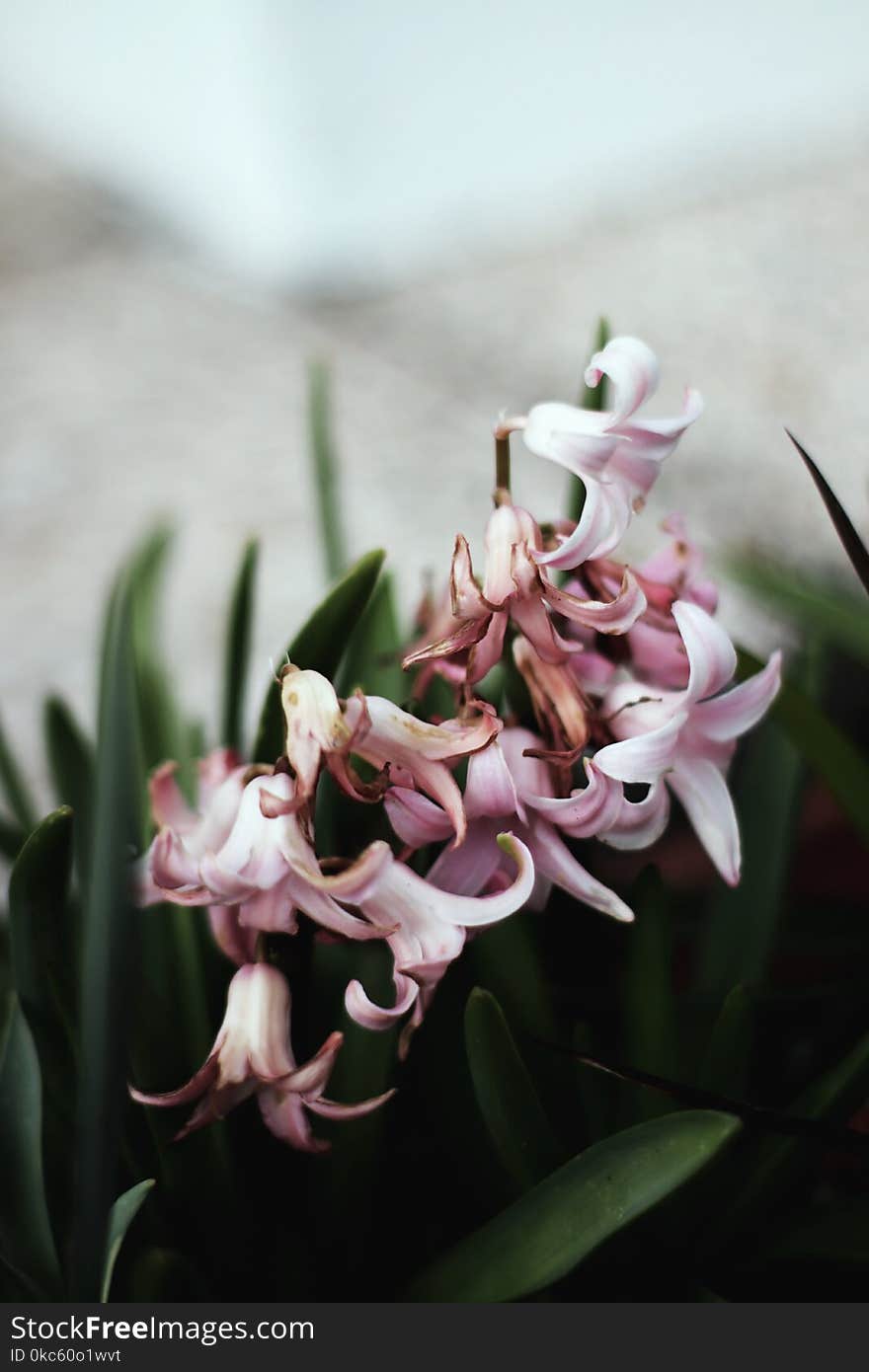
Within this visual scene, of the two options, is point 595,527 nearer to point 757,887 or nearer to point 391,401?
point 757,887

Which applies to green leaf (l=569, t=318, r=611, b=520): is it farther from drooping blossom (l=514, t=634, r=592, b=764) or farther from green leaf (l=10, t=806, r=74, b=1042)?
green leaf (l=10, t=806, r=74, b=1042)

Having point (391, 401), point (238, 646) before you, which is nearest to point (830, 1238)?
point (238, 646)

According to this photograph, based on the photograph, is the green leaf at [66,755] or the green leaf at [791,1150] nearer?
the green leaf at [791,1150]

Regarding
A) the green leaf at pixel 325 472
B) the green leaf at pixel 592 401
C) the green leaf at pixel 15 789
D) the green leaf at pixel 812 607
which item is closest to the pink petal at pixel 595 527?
the green leaf at pixel 592 401

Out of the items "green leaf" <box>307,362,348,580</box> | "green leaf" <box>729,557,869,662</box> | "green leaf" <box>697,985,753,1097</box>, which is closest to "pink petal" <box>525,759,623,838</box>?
"green leaf" <box>697,985,753,1097</box>

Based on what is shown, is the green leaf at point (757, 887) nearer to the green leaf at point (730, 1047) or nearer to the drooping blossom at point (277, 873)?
the green leaf at point (730, 1047)
